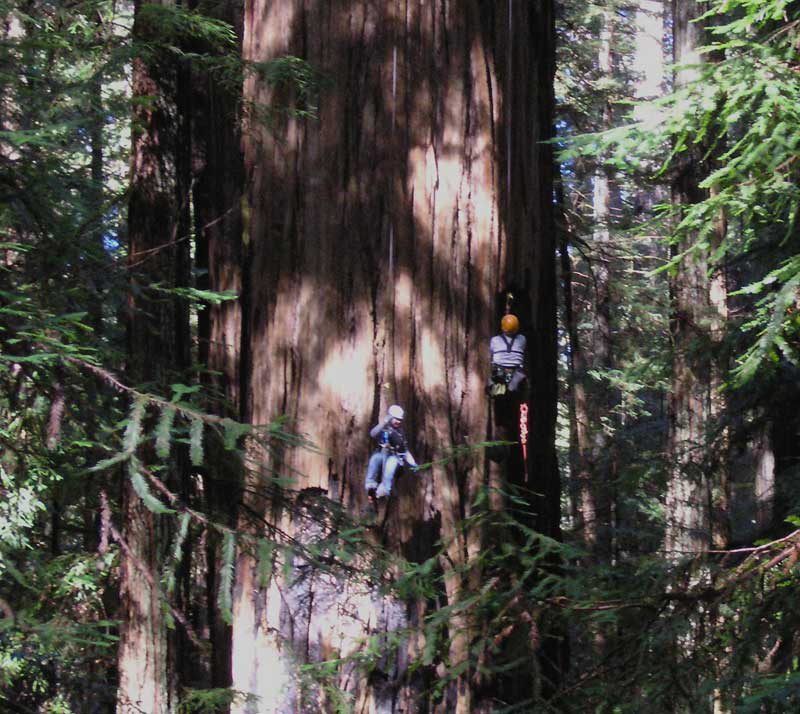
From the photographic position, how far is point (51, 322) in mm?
3602

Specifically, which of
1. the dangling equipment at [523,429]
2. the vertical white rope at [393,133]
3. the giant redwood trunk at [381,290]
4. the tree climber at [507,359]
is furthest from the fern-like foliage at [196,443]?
the dangling equipment at [523,429]

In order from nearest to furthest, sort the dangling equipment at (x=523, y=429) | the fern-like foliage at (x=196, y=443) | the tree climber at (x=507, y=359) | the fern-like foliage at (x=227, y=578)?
→ 1. the fern-like foliage at (x=196, y=443)
2. the fern-like foliage at (x=227, y=578)
3. the tree climber at (x=507, y=359)
4. the dangling equipment at (x=523, y=429)

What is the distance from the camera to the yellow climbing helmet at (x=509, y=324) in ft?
12.5

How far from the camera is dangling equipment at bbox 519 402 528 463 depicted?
390 centimetres

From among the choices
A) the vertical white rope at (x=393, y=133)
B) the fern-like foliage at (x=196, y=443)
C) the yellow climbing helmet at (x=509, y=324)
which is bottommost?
the fern-like foliage at (x=196, y=443)

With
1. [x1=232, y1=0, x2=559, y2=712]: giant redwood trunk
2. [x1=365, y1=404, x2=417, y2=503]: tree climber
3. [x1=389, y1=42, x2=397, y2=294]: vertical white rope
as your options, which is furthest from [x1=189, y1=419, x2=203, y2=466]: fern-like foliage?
[x1=389, y1=42, x2=397, y2=294]: vertical white rope

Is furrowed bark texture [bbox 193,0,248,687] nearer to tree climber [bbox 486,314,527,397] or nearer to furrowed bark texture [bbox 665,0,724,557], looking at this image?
tree climber [bbox 486,314,527,397]

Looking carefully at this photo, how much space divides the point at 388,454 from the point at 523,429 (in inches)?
25.0

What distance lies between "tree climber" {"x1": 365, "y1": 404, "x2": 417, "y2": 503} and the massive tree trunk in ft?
3.64

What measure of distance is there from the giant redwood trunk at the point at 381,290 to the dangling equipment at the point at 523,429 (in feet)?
0.23

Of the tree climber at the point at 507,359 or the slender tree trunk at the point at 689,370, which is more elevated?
the slender tree trunk at the point at 689,370

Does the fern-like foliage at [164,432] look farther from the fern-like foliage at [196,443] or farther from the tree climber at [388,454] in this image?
the tree climber at [388,454]

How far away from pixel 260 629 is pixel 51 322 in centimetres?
144

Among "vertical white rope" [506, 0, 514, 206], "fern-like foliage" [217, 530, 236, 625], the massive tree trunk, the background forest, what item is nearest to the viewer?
"fern-like foliage" [217, 530, 236, 625]
